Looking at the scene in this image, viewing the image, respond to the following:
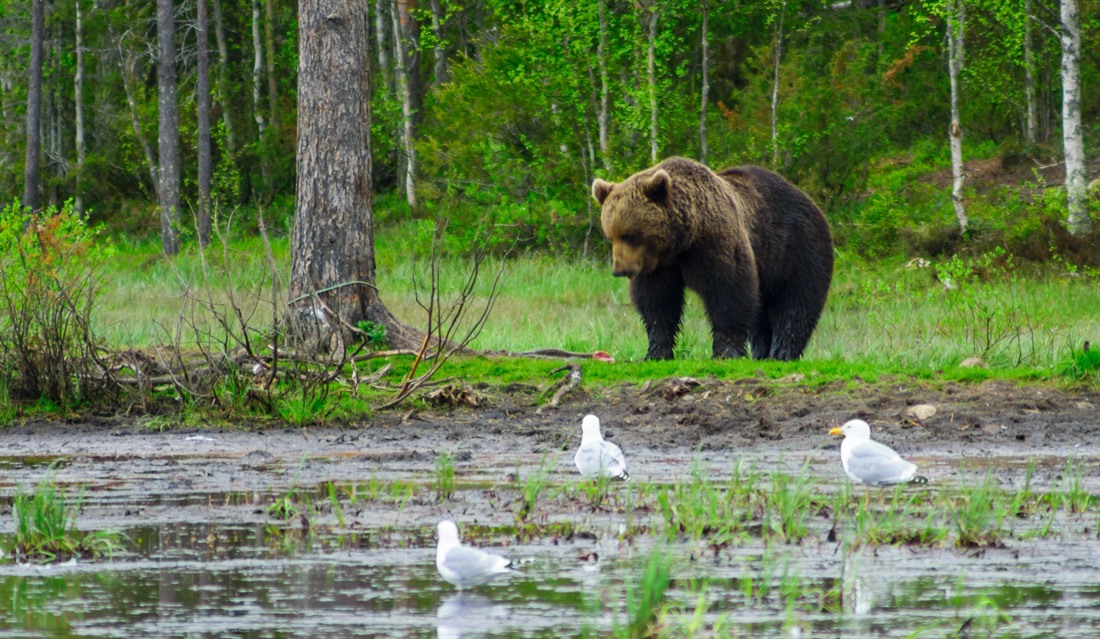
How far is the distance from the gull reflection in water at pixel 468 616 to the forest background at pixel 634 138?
5.39 meters

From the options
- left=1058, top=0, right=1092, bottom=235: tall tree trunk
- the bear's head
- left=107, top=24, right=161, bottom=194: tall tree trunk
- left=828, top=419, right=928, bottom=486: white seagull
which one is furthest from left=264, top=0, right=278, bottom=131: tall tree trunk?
left=828, top=419, right=928, bottom=486: white seagull

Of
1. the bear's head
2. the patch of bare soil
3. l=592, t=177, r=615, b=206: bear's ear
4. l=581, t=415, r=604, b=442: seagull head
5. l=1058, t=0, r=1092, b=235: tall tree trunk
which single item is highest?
l=1058, t=0, r=1092, b=235: tall tree trunk

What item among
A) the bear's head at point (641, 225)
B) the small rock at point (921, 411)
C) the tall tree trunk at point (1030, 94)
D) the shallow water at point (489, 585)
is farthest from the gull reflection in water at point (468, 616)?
the tall tree trunk at point (1030, 94)

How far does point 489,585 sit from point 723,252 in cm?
690

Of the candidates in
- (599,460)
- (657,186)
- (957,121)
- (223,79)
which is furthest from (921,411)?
(223,79)

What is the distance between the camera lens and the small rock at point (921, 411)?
32.8 feet

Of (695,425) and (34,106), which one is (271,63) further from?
(695,425)

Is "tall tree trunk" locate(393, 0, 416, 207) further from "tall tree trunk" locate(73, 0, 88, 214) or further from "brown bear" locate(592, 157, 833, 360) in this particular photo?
"brown bear" locate(592, 157, 833, 360)

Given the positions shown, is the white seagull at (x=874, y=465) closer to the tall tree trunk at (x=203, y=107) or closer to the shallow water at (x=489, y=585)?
the shallow water at (x=489, y=585)

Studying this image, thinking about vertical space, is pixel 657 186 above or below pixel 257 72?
below

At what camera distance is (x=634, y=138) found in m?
22.9

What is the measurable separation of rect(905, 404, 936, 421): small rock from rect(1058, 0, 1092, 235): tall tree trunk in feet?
34.1

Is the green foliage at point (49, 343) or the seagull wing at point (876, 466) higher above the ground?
the green foliage at point (49, 343)

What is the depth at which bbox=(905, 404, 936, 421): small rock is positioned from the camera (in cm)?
999
